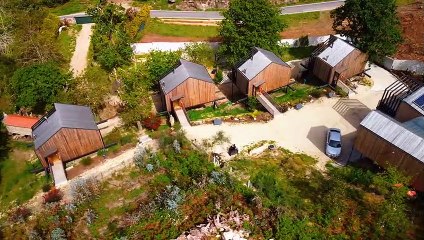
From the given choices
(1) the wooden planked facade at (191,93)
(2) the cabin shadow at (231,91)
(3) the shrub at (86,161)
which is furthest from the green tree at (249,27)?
(3) the shrub at (86,161)

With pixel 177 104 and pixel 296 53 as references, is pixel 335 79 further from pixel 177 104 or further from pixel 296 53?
pixel 177 104

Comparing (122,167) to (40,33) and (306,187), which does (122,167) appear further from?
(40,33)

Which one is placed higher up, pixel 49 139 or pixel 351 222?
pixel 49 139

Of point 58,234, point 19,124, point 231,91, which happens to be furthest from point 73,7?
point 58,234

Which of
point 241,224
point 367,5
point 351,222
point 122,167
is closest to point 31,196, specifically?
point 122,167

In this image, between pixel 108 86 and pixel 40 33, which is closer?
pixel 108 86

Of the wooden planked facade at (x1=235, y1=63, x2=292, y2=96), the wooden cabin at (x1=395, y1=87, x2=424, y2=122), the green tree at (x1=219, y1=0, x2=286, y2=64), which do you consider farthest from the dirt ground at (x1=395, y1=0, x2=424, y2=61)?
the green tree at (x1=219, y1=0, x2=286, y2=64)

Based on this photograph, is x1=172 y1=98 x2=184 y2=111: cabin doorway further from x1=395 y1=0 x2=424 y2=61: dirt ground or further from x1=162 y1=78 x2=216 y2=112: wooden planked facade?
x1=395 y1=0 x2=424 y2=61: dirt ground
